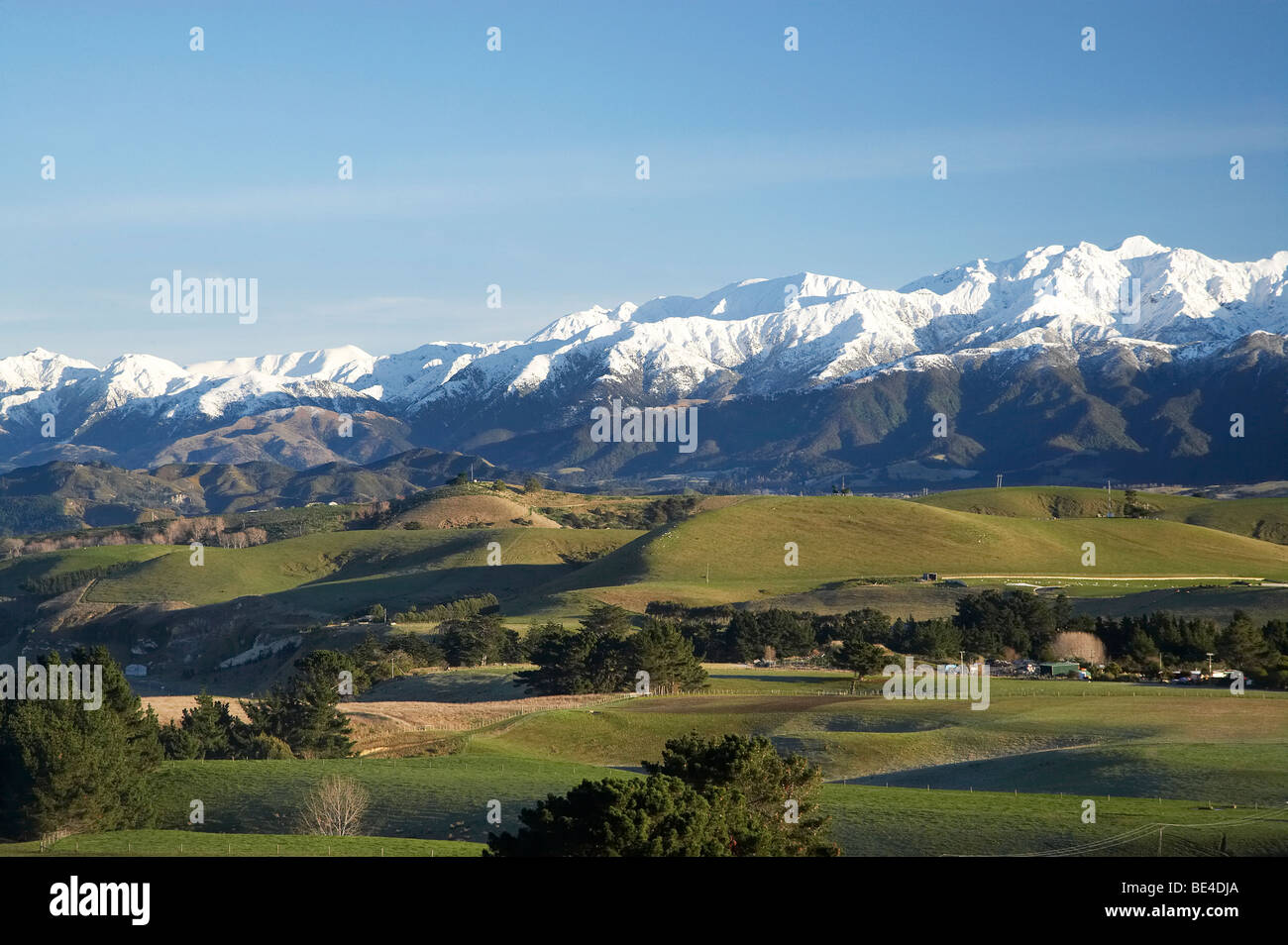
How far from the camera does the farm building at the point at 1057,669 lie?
105725 millimetres

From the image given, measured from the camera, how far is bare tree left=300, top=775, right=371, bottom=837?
53.3 m

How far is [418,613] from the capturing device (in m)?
164

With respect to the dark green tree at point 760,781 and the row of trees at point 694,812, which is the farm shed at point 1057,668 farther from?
the dark green tree at point 760,781

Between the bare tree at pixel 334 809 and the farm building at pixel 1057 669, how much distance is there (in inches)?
2487

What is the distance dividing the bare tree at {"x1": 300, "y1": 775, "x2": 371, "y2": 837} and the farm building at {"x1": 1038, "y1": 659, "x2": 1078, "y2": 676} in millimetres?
63162

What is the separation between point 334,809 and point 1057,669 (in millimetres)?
67044

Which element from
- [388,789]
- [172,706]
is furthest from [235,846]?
[172,706]

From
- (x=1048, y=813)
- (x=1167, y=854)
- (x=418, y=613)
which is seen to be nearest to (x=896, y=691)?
(x=1048, y=813)

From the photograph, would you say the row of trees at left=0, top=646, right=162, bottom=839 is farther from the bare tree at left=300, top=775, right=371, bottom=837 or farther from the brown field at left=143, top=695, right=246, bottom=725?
the brown field at left=143, top=695, right=246, bottom=725

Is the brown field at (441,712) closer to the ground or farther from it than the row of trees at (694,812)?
closer to the ground

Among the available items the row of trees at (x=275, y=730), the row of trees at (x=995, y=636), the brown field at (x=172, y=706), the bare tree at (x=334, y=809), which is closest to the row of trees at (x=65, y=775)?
the bare tree at (x=334, y=809)

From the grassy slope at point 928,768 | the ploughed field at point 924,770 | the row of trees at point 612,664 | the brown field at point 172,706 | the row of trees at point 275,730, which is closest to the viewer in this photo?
the ploughed field at point 924,770
